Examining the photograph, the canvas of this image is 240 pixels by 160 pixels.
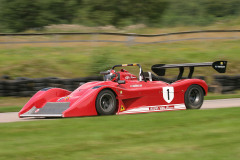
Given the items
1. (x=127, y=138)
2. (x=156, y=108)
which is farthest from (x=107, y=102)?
(x=127, y=138)

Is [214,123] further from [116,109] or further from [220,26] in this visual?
[220,26]

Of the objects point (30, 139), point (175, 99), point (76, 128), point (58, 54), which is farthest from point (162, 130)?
point (58, 54)

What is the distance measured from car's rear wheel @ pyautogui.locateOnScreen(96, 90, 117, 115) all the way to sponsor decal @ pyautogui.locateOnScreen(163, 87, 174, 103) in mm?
1548

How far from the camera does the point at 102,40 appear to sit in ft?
68.8

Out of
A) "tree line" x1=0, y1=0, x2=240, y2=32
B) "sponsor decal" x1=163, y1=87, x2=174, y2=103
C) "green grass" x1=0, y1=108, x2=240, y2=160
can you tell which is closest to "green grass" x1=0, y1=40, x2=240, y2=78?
"sponsor decal" x1=163, y1=87, x2=174, y2=103

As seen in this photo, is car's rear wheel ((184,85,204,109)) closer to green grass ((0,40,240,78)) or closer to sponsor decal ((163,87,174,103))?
sponsor decal ((163,87,174,103))

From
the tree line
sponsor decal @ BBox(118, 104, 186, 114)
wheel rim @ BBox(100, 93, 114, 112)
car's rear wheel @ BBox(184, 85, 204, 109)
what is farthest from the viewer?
the tree line

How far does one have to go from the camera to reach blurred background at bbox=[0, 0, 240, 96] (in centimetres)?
1675

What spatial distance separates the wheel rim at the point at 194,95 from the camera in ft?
36.0

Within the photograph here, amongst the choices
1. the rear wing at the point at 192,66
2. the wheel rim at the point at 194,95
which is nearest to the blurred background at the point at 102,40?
the rear wing at the point at 192,66

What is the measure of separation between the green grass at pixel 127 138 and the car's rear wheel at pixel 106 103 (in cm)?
78

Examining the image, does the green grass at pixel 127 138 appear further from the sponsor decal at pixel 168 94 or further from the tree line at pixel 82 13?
the tree line at pixel 82 13

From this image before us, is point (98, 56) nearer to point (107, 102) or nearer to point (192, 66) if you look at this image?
point (192, 66)

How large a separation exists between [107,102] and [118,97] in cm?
30
